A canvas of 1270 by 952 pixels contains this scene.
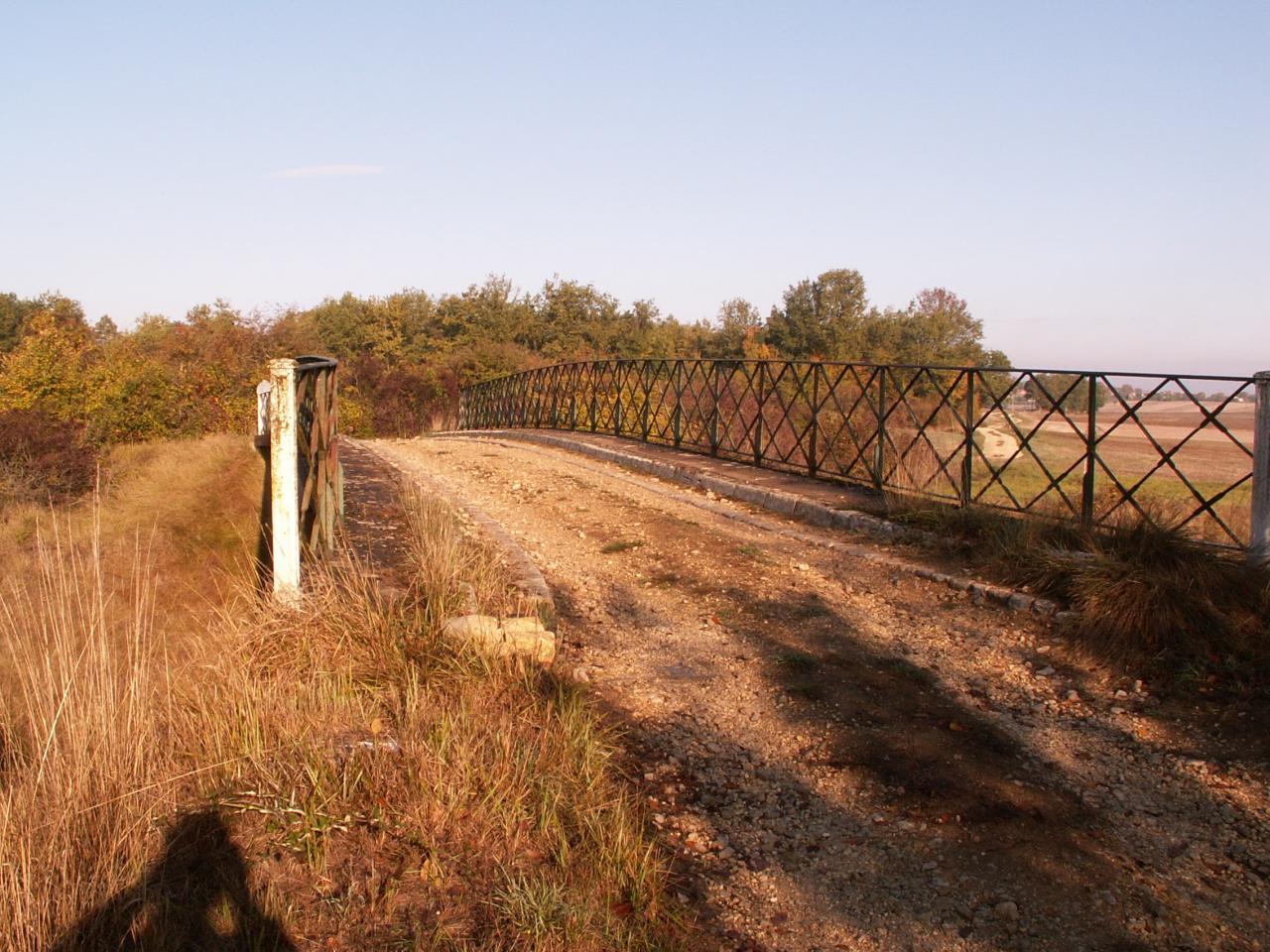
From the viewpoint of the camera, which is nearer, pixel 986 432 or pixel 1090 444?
pixel 1090 444

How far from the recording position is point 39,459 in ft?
54.5

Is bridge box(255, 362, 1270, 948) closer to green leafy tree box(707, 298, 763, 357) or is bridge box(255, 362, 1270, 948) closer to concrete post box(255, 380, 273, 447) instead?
concrete post box(255, 380, 273, 447)

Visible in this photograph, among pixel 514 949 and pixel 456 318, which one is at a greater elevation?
pixel 456 318

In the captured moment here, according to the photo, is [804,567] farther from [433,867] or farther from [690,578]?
[433,867]

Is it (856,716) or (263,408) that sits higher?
(263,408)

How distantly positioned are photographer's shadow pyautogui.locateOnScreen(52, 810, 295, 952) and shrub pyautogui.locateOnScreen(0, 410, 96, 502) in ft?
45.8

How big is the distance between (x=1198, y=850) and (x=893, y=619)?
2.63 m

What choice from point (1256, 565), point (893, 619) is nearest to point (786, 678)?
point (893, 619)

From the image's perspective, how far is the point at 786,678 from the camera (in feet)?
16.2

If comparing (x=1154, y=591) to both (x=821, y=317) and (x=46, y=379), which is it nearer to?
(x=46, y=379)

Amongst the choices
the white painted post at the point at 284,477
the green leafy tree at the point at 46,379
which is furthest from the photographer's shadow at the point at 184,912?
the green leafy tree at the point at 46,379

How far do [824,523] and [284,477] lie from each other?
5.18 meters

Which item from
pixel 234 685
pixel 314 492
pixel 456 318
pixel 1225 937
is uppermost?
pixel 456 318

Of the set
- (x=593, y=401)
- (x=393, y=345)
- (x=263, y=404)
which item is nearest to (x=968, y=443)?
(x=263, y=404)
